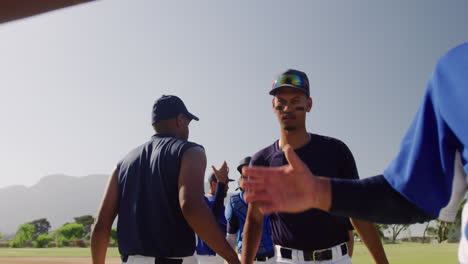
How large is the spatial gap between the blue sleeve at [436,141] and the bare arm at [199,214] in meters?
1.87

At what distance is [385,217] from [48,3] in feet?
5.12

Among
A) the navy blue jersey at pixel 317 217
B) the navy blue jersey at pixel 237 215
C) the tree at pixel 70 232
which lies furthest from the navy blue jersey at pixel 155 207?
the tree at pixel 70 232

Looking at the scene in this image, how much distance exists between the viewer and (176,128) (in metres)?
3.91

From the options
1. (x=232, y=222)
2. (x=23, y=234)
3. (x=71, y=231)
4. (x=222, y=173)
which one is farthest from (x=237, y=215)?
(x=71, y=231)

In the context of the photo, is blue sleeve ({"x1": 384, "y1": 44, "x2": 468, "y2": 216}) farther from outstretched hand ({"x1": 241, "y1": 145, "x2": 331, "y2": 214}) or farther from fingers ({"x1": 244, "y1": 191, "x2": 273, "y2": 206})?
fingers ({"x1": 244, "y1": 191, "x2": 273, "y2": 206})

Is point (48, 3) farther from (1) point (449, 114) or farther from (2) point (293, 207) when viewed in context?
(1) point (449, 114)

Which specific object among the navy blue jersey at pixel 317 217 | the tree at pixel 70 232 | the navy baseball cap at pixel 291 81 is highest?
the navy baseball cap at pixel 291 81

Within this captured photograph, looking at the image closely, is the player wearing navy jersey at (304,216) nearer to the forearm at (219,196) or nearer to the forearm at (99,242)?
the forearm at (219,196)

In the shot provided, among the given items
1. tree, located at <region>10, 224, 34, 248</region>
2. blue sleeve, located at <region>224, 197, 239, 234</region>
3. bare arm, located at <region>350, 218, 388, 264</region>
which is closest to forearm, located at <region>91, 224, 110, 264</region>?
bare arm, located at <region>350, 218, 388, 264</region>

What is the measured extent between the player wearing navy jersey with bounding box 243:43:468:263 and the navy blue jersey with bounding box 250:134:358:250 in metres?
2.12

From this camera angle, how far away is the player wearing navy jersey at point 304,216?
361 centimetres

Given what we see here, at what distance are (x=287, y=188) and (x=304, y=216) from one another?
231 cm

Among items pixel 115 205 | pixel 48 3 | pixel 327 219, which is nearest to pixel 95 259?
pixel 115 205

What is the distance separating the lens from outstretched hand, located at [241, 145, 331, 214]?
57.4 inches
